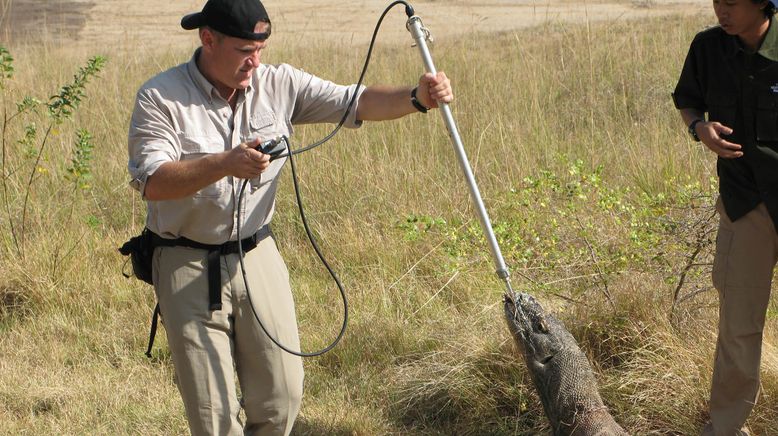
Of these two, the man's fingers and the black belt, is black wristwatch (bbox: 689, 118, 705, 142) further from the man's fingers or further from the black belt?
the black belt

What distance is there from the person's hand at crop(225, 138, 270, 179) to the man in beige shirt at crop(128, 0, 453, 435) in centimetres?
17

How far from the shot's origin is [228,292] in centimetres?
383

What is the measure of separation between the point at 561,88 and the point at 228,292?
574cm

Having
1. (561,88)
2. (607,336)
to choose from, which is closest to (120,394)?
(607,336)

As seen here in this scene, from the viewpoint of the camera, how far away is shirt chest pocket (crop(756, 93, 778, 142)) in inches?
148

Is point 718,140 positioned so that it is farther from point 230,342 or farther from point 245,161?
point 230,342

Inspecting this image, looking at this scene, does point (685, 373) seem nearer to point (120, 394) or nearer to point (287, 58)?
point (120, 394)

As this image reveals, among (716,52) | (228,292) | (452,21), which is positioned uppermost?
(716,52)

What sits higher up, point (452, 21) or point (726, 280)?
point (726, 280)

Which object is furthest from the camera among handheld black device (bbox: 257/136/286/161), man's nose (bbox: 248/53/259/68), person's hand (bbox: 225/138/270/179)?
man's nose (bbox: 248/53/259/68)

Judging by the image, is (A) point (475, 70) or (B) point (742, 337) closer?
(B) point (742, 337)

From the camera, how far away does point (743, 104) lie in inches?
151

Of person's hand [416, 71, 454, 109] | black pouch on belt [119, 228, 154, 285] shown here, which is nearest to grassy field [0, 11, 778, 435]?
black pouch on belt [119, 228, 154, 285]

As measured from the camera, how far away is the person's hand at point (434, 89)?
3787mm
